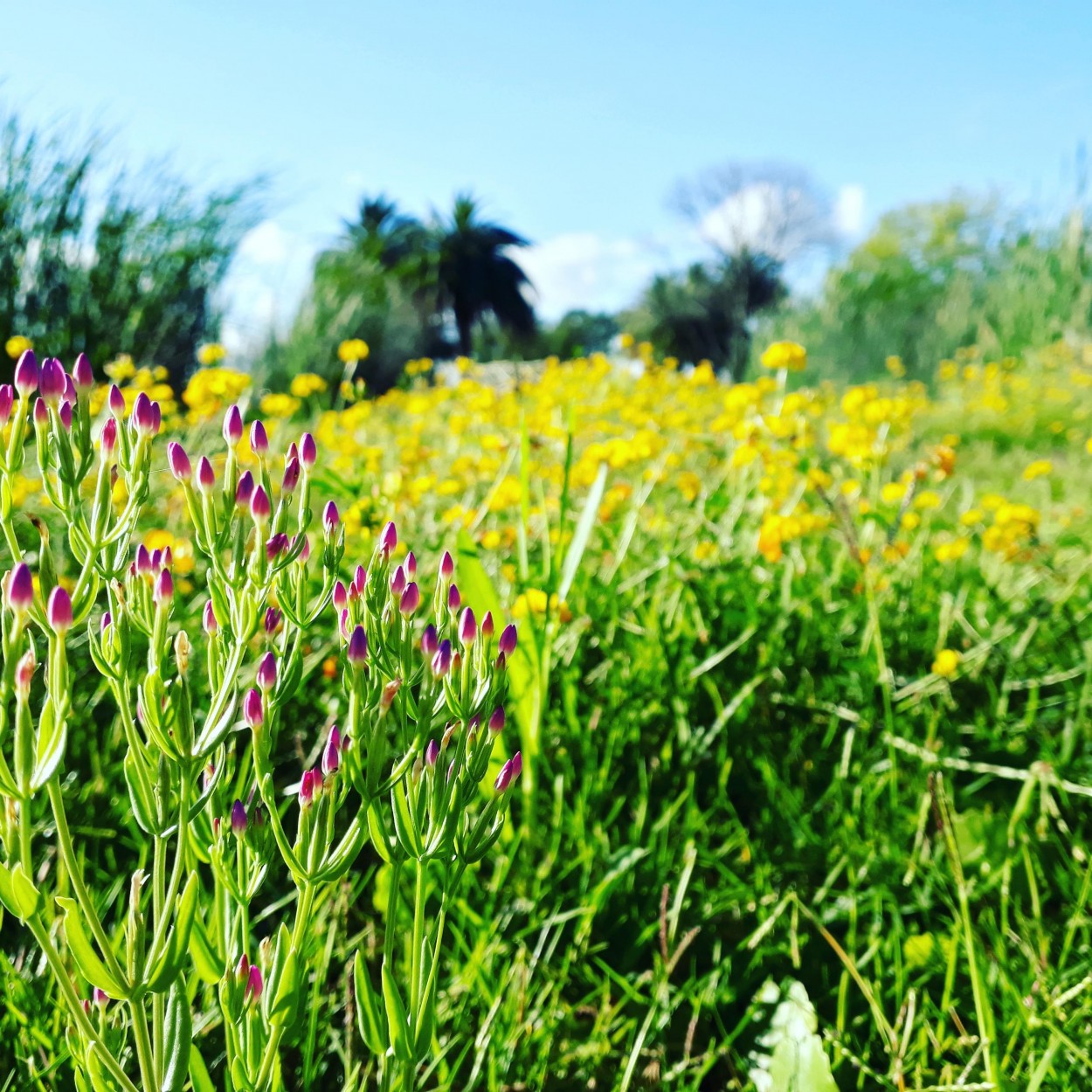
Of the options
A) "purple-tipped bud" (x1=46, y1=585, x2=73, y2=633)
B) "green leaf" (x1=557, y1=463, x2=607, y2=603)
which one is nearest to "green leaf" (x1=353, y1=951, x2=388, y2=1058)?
"purple-tipped bud" (x1=46, y1=585, x2=73, y2=633)

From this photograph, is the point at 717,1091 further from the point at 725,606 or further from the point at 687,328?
the point at 687,328

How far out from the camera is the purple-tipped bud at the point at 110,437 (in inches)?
28.4

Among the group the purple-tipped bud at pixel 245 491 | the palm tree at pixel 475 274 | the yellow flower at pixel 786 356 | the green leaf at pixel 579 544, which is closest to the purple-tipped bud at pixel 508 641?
the purple-tipped bud at pixel 245 491

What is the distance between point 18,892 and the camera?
24.9 inches

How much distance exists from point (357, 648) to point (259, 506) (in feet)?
0.45

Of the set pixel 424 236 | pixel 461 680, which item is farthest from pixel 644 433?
pixel 424 236

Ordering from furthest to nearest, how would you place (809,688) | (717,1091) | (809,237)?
(809,237) → (809,688) → (717,1091)

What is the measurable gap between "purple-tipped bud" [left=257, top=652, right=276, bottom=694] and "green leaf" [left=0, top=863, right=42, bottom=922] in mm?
202

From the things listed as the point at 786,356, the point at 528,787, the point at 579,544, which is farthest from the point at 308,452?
the point at 786,356

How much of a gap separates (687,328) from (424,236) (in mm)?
16661

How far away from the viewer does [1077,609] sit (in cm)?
241

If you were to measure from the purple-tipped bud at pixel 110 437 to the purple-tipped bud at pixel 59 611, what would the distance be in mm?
121

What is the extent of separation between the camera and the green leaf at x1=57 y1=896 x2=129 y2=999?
65 cm

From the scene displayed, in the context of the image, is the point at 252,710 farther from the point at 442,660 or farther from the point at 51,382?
the point at 51,382
